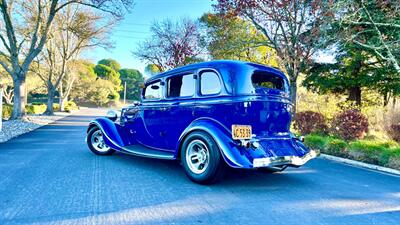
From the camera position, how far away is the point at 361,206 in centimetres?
350

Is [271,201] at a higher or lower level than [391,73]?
lower


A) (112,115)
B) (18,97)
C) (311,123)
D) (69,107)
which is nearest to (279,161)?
(112,115)

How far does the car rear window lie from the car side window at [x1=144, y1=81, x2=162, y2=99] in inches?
72.5

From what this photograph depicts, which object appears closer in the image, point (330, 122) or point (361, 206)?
point (361, 206)

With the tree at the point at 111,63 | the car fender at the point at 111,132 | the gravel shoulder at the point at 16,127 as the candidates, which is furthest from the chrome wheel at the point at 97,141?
the tree at the point at 111,63

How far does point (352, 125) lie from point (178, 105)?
201 inches

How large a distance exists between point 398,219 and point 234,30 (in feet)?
33.5

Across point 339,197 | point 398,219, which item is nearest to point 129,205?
point 339,197

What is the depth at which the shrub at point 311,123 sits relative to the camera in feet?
28.4

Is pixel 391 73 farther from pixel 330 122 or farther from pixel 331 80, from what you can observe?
pixel 330 122

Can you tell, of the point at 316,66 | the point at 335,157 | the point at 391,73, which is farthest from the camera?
the point at 316,66

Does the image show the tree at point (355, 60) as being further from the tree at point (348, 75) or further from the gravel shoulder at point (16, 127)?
the gravel shoulder at point (16, 127)

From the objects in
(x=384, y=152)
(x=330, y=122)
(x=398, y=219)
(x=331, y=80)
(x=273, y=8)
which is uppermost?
(x=273, y=8)

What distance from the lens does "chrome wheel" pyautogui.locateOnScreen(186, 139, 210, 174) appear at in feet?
13.9
